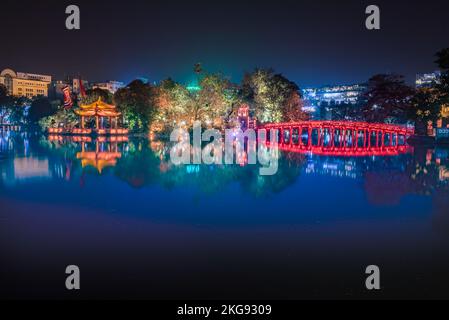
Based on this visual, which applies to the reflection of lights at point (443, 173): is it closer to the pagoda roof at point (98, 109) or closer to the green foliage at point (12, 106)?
the pagoda roof at point (98, 109)

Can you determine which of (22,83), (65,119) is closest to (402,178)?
(65,119)

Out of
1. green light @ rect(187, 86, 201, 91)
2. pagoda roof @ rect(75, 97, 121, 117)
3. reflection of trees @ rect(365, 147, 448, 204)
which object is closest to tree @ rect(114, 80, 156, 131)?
pagoda roof @ rect(75, 97, 121, 117)

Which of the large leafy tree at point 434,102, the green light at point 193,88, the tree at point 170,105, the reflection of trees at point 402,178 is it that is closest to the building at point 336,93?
the large leafy tree at point 434,102

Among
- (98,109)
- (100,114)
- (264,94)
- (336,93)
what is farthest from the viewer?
(336,93)

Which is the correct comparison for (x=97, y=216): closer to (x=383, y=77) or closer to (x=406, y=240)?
(x=406, y=240)

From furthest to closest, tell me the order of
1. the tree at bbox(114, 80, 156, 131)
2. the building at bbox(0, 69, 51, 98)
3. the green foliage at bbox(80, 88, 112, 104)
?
the building at bbox(0, 69, 51, 98) → the green foliage at bbox(80, 88, 112, 104) → the tree at bbox(114, 80, 156, 131)

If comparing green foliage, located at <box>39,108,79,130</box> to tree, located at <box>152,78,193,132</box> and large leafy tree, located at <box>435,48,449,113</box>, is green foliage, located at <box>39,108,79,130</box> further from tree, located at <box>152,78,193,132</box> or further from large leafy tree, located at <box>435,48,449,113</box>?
large leafy tree, located at <box>435,48,449,113</box>

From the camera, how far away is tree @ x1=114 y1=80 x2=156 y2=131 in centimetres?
4112

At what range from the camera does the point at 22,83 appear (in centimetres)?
10700

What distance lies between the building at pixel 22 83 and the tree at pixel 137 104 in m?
67.2

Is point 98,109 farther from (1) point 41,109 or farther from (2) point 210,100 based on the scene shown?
(1) point 41,109

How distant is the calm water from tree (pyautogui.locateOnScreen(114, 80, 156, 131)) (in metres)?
26.8

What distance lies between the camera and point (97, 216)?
29.9ft

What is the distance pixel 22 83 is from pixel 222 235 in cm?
11292
